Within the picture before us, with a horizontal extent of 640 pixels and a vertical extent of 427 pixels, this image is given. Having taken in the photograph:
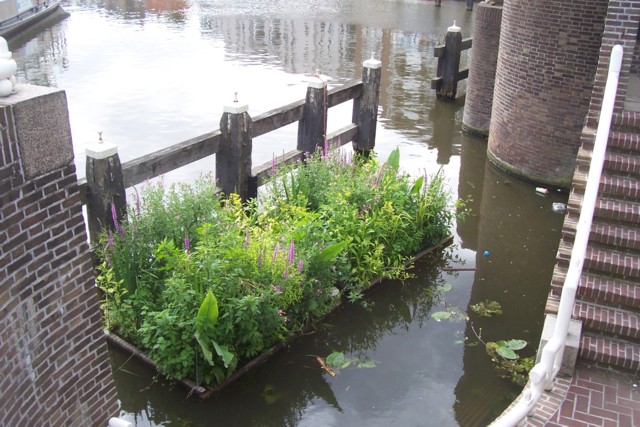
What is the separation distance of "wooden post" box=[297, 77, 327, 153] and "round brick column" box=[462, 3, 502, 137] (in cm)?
443

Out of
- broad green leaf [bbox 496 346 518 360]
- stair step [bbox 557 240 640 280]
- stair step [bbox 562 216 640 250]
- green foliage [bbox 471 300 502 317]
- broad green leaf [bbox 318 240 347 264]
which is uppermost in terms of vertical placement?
stair step [bbox 562 216 640 250]

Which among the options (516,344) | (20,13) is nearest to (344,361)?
(516,344)

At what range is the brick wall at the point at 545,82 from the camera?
9.59 metres

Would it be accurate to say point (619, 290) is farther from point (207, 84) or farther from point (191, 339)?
point (207, 84)

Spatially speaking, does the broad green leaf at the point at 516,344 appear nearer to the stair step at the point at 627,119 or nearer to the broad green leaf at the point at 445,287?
the broad green leaf at the point at 445,287

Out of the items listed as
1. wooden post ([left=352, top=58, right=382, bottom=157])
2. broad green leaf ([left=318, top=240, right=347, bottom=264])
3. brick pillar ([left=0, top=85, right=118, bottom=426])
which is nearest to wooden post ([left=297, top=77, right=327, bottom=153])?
wooden post ([left=352, top=58, right=382, bottom=157])

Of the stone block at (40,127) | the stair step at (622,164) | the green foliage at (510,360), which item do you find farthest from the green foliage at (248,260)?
the stair step at (622,164)

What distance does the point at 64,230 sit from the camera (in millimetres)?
4238

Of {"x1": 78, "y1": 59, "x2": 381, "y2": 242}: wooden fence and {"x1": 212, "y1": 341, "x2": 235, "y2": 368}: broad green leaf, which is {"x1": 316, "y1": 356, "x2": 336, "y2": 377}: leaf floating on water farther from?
{"x1": 78, "y1": 59, "x2": 381, "y2": 242}: wooden fence

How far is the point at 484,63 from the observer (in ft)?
41.6

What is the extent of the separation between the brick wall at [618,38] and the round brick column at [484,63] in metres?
5.70

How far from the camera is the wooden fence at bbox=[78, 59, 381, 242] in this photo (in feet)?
21.7

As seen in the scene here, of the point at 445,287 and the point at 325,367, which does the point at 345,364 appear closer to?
the point at 325,367

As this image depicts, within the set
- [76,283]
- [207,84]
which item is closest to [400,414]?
[76,283]
